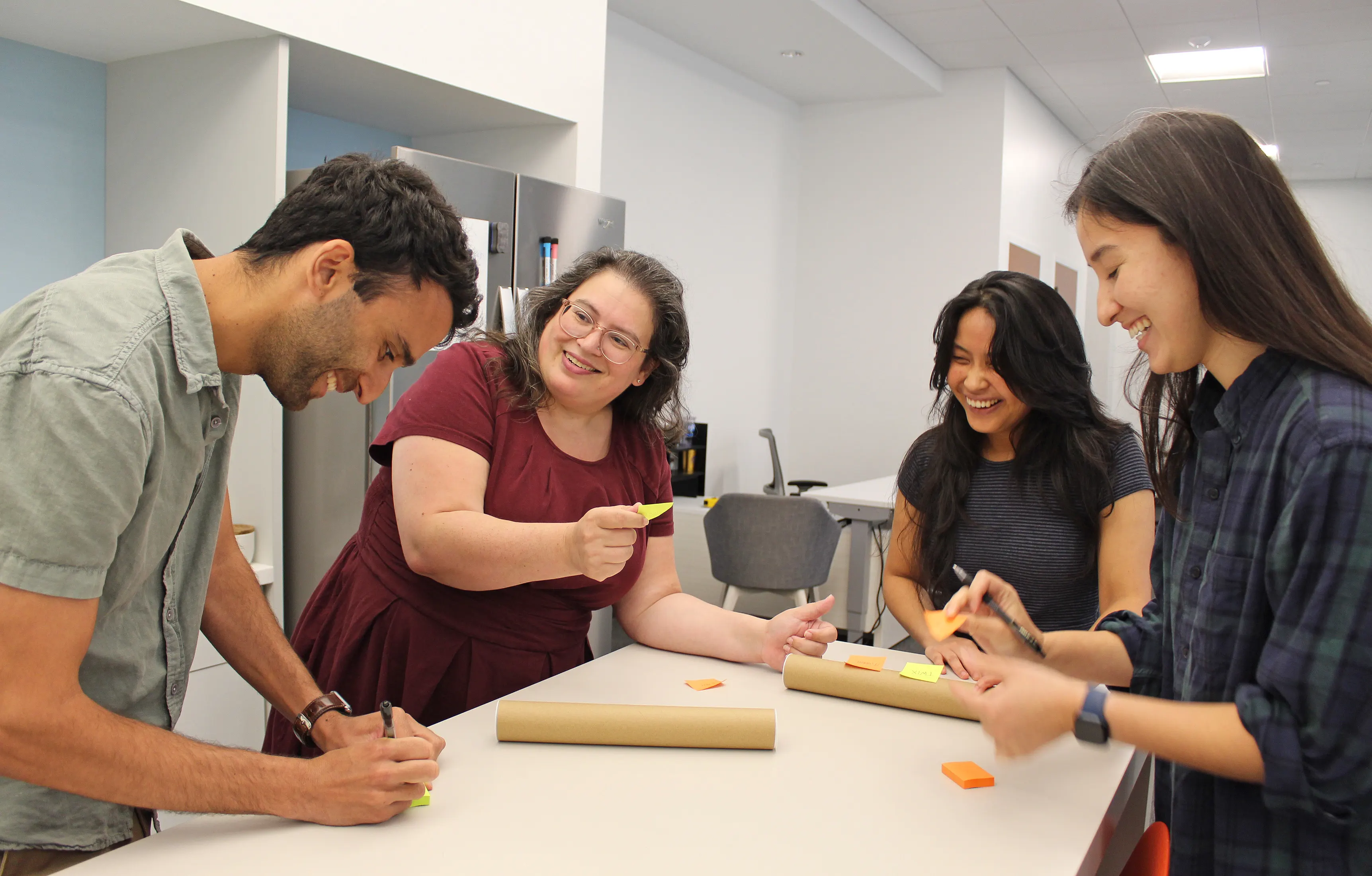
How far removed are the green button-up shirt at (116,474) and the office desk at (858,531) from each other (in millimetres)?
3462

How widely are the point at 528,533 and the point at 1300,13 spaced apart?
6070 mm

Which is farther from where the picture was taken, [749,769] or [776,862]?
[749,769]

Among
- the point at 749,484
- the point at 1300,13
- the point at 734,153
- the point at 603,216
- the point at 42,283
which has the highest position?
the point at 1300,13

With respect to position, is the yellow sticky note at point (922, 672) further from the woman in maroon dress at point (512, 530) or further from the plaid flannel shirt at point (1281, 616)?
the plaid flannel shirt at point (1281, 616)

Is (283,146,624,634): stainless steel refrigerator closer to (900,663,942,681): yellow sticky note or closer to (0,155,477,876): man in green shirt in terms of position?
(0,155,477,876): man in green shirt

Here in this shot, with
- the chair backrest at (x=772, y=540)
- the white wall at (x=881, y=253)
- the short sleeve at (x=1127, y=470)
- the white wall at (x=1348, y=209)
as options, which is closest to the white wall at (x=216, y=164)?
the chair backrest at (x=772, y=540)

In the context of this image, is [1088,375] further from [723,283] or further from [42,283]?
[723,283]

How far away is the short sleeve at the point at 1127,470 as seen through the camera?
1974mm

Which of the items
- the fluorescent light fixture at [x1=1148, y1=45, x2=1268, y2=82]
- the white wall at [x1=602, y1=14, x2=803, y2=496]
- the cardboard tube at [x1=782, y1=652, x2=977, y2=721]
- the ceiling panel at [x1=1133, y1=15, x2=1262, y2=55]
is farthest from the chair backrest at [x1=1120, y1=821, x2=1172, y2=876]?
the fluorescent light fixture at [x1=1148, y1=45, x2=1268, y2=82]

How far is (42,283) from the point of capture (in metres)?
2.69

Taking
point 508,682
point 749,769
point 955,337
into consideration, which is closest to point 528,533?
point 508,682

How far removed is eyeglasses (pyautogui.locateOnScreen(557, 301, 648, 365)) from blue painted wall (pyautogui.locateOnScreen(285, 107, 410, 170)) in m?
1.82

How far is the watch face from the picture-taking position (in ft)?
3.65

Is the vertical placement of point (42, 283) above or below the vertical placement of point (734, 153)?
below
